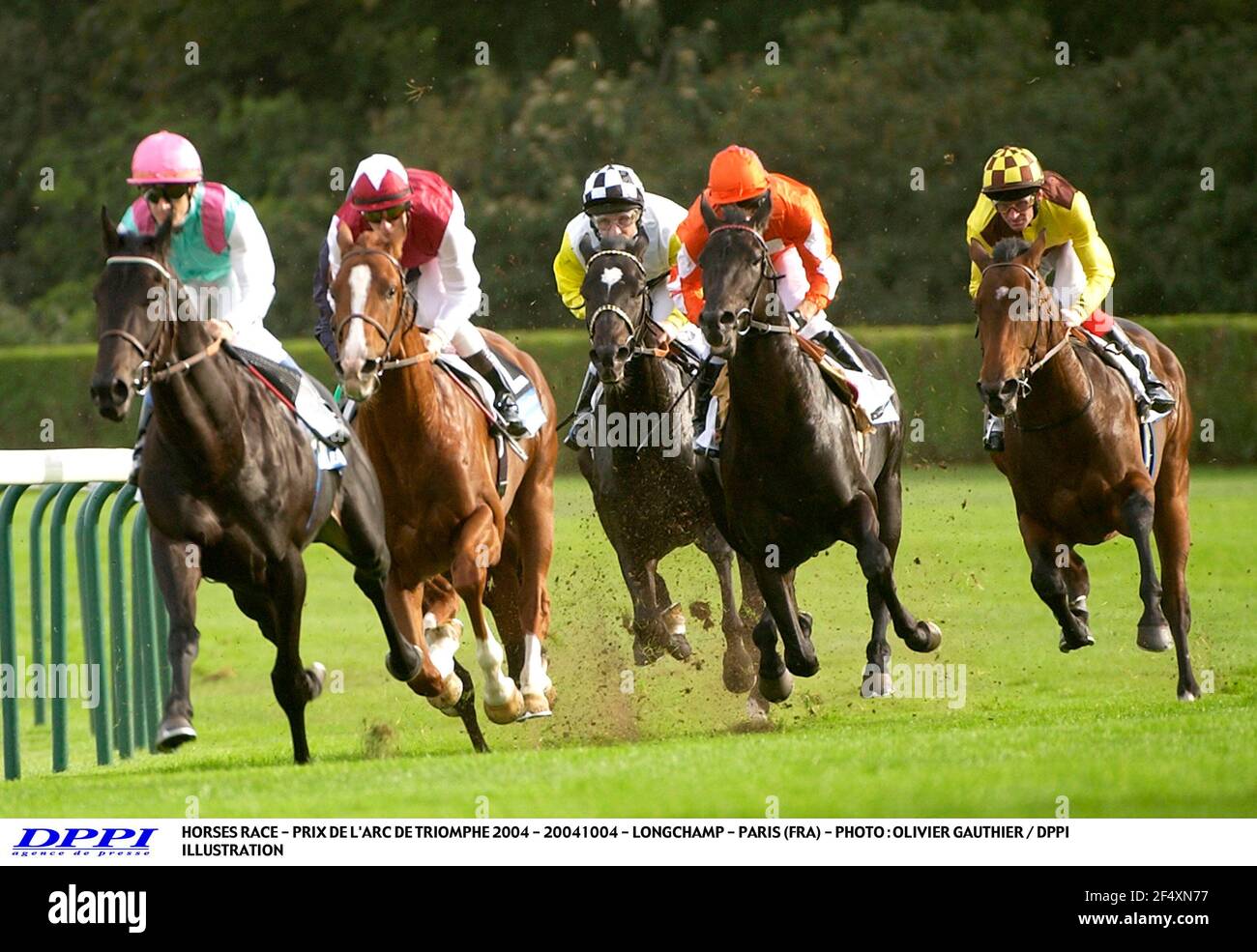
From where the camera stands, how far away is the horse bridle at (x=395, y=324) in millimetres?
6926

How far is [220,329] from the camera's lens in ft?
22.2

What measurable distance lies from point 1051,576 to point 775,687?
128 centimetres

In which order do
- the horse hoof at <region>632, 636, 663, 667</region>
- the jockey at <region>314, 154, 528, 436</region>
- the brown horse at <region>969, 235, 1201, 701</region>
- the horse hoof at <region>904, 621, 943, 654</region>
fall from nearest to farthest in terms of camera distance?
the jockey at <region>314, 154, 528, 436</region> → the brown horse at <region>969, 235, 1201, 701</region> → the horse hoof at <region>904, 621, 943, 654</region> → the horse hoof at <region>632, 636, 663, 667</region>

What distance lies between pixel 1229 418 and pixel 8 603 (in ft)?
46.2

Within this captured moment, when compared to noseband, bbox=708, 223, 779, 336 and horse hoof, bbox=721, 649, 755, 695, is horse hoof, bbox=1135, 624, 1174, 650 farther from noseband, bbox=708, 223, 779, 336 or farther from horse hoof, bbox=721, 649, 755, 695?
noseband, bbox=708, 223, 779, 336

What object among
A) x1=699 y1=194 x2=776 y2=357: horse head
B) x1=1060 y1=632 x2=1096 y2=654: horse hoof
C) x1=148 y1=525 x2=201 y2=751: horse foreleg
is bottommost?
x1=1060 y1=632 x2=1096 y2=654: horse hoof

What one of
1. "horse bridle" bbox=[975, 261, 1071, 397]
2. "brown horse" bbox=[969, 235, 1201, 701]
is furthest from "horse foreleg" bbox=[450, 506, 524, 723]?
"horse bridle" bbox=[975, 261, 1071, 397]

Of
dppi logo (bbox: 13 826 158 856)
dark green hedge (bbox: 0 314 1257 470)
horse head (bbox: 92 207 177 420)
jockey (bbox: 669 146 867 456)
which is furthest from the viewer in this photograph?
dark green hedge (bbox: 0 314 1257 470)

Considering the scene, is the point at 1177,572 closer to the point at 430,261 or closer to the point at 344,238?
the point at 430,261

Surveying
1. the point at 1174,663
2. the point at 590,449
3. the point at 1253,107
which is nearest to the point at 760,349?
the point at 590,449

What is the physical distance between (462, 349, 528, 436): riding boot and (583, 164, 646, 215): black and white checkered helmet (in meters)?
0.73

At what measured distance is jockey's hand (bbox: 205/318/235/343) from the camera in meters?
6.73

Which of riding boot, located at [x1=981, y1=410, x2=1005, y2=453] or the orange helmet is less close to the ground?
the orange helmet

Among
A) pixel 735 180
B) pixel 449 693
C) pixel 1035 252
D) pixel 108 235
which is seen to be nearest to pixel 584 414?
pixel 449 693
